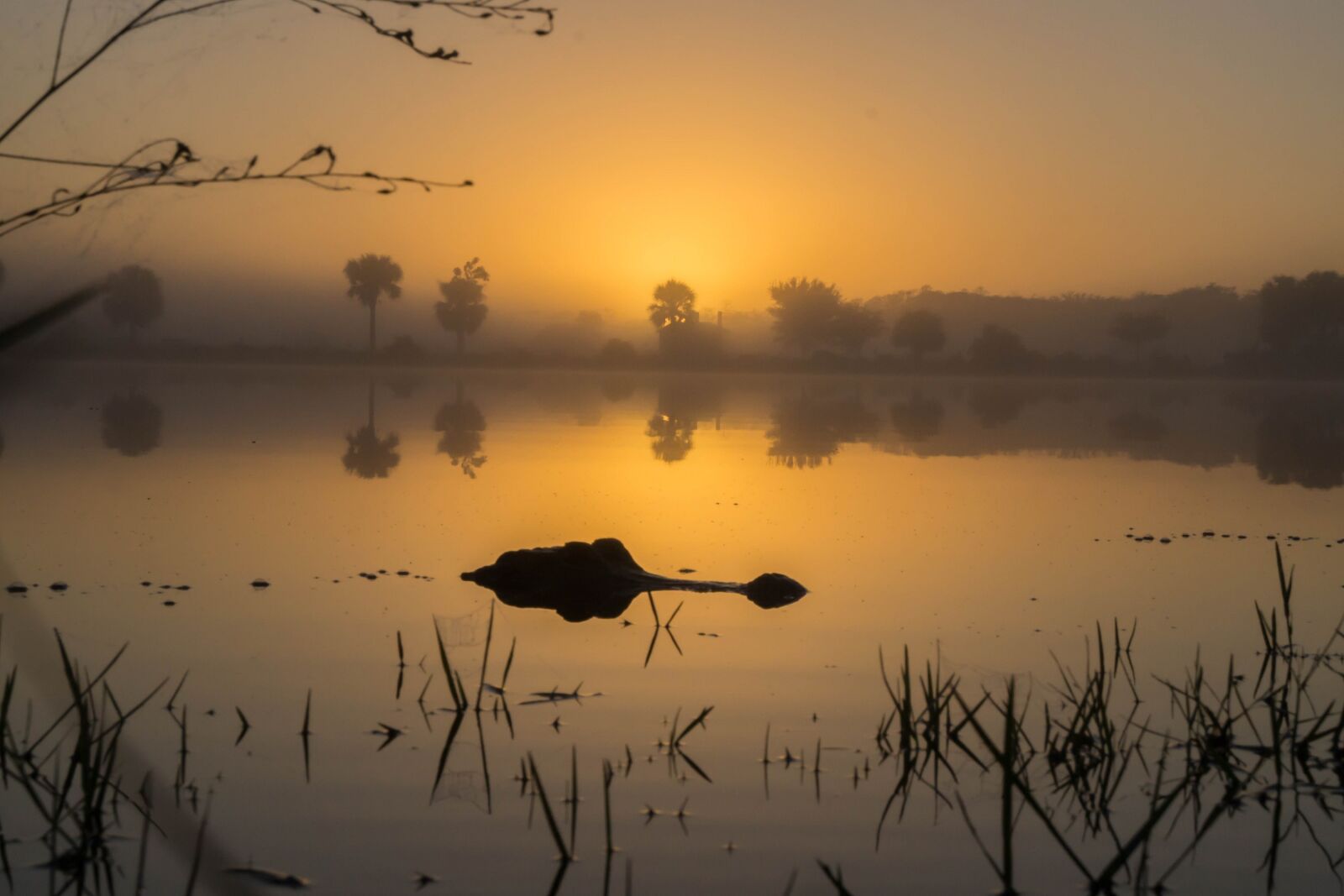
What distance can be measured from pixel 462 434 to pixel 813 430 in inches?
482

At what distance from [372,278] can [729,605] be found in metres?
168

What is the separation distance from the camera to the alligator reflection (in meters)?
12.7

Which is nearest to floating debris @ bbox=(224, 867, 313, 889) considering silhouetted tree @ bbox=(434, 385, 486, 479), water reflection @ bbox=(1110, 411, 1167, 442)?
silhouetted tree @ bbox=(434, 385, 486, 479)

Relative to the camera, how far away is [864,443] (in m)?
36.1

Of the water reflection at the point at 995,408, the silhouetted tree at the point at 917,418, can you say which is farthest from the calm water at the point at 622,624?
the water reflection at the point at 995,408

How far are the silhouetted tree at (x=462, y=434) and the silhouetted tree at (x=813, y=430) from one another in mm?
6986

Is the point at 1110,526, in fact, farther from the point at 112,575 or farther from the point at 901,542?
the point at 112,575

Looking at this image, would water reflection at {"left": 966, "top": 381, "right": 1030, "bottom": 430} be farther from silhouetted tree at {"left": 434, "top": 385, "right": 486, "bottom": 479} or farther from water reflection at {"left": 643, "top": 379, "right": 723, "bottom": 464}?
silhouetted tree at {"left": 434, "top": 385, "right": 486, "bottom": 479}

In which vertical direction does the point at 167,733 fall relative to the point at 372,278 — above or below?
below

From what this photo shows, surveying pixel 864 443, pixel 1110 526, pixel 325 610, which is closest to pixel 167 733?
pixel 325 610

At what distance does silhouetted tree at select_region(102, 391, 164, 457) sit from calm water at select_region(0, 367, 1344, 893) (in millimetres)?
582

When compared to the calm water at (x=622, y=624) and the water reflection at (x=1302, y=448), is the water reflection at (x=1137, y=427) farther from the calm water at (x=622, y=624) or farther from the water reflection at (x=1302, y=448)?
the calm water at (x=622, y=624)

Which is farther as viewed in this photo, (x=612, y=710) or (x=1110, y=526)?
(x=1110, y=526)

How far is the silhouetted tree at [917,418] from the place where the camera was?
41.6m
